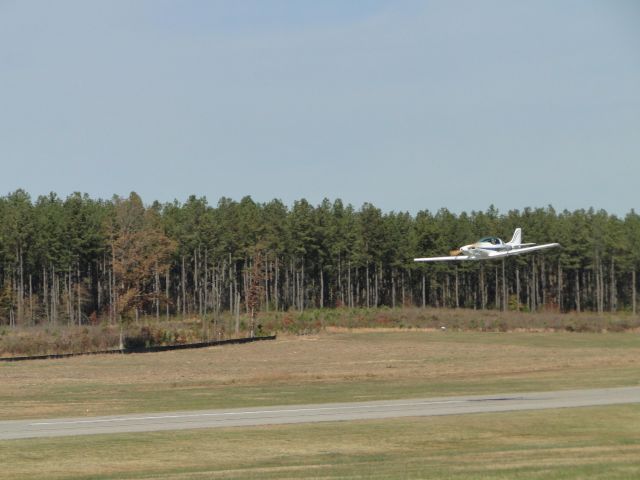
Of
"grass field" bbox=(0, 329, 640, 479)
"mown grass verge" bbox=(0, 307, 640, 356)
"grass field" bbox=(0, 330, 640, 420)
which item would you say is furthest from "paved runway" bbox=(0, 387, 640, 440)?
"mown grass verge" bbox=(0, 307, 640, 356)

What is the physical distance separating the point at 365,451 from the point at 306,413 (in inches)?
319

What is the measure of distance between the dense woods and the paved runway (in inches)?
3126

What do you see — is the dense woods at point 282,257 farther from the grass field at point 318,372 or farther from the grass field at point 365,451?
the grass field at point 365,451

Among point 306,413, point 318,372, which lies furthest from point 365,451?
point 318,372

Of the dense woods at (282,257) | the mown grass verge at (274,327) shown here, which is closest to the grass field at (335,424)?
the mown grass verge at (274,327)

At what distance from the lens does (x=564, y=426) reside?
89.2 feet

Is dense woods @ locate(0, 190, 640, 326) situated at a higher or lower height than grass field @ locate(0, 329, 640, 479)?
higher

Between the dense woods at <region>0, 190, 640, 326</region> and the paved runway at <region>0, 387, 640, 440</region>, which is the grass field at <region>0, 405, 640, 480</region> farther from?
the dense woods at <region>0, 190, 640, 326</region>

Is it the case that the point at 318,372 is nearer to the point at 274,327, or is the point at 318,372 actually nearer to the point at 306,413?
the point at 306,413

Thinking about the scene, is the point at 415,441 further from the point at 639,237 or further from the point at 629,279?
the point at 629,279

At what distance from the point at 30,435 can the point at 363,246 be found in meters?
114

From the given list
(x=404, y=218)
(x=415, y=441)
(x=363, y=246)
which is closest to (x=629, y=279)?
(x=404, y=218)

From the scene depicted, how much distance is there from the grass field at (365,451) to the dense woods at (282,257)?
86173mm

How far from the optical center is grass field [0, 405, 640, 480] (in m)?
19.9
